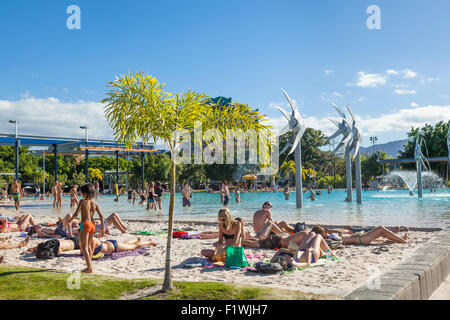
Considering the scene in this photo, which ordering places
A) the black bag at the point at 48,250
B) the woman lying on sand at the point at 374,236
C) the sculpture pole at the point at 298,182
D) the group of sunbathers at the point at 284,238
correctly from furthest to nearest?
the sculpture pole at the point at 298,182 → the woman lying on sand at the point at 374,236 → the black bag at the point at 48,250 → the group of sunbathers at the point at 284,238

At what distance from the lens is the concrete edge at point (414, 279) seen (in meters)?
3.83

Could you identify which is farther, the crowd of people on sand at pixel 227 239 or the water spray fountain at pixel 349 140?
the water spray fountain at pixel 349 140

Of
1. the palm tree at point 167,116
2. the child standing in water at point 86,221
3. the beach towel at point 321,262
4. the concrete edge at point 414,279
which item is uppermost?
the palm tree at point 167,116

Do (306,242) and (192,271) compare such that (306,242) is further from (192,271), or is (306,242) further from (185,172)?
(185,172)

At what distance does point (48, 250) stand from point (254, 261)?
389 centimetres

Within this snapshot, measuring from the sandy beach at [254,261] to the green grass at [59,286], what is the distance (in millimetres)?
689

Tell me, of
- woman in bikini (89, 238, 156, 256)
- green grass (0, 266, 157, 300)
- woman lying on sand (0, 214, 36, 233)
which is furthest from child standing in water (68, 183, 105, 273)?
woman lying on sand (0, 214, 36, 233)

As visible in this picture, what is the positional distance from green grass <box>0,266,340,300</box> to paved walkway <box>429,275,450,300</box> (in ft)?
5.28

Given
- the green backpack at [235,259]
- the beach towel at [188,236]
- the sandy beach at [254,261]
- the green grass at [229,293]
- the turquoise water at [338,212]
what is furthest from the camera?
the turquoise water at [338,212]

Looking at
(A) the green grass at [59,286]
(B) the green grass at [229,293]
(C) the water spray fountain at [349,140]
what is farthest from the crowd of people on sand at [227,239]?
(C) the water spray fountain at [349,140]

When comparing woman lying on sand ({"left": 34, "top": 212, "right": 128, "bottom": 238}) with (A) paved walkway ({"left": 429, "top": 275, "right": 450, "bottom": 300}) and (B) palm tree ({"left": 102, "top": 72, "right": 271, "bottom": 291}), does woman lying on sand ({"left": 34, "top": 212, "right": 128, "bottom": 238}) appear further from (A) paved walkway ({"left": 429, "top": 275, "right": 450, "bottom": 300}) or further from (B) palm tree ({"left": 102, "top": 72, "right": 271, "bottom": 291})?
(A) paved walkway ({"left": 429, "top": 275, "right": 450, "bottom": 300})

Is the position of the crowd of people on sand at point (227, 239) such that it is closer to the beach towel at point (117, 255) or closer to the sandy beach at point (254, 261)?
the beach towel at point (117, 255)

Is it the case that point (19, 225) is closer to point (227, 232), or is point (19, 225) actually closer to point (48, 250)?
point (48, 250)
